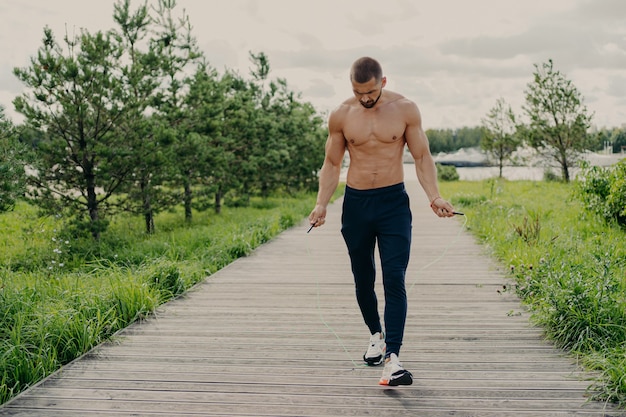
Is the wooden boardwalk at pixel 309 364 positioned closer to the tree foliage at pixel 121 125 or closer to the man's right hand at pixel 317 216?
the man's right hand at pixel 317 216

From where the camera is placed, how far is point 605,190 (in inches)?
414

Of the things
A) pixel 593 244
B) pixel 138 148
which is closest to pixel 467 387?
pixel 593 244

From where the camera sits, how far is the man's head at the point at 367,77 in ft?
11.7

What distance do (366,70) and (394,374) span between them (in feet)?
5.83

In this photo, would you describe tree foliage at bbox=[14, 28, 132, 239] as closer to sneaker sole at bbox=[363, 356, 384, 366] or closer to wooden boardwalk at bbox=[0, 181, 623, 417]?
wooden boardwalk at bbox=[0, 181, 623, 417]

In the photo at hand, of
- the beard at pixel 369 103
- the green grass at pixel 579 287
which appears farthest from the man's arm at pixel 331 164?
the green grass at pixel 579 287

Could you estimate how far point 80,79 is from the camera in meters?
9.88

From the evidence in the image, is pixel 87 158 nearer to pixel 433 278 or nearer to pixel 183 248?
pixel 183 248

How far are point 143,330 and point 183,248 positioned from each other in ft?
14.5

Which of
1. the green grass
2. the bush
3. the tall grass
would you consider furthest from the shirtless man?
the bush

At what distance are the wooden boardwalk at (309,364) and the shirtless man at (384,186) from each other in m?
0.39

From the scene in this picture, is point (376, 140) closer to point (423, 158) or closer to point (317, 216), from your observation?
point (423, 158)

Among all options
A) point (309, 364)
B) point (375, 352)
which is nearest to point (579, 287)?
point (375, 352)

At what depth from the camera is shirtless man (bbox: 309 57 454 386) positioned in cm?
377
